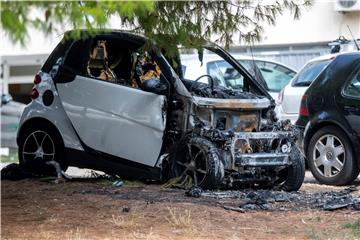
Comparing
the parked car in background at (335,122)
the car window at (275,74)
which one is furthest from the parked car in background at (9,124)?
the parked car in background at (335,122)

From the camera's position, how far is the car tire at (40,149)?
29.0 ft

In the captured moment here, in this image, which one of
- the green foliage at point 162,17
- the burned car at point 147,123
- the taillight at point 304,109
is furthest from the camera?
the taillight at point 304,109

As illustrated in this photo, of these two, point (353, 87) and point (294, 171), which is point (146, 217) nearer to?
point (294, 171)

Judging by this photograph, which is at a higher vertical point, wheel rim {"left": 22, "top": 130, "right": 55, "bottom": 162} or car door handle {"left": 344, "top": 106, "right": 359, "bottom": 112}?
car door handle {"left": 344, "top": 106, "right": 359, "bottom": 112}

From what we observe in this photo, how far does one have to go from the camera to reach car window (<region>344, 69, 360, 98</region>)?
9.40 m

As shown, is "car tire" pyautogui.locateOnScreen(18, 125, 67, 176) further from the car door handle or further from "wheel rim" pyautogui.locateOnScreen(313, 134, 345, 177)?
the car door handle

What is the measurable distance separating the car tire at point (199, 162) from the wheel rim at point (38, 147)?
165 cm

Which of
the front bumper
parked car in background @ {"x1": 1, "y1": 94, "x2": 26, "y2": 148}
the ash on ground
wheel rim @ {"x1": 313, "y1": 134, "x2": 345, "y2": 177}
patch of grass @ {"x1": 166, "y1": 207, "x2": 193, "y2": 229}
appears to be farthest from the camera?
parked car in background @ {"x1": 1, "y1": 94, "x2": 26, "y2": 148}

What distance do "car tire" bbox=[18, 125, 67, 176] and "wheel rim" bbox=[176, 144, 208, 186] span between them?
1.61m

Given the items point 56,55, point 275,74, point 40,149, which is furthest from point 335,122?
point 275,74

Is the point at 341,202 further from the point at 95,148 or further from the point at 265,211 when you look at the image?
the point at 95,148

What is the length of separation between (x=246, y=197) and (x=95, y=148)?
1.99 m

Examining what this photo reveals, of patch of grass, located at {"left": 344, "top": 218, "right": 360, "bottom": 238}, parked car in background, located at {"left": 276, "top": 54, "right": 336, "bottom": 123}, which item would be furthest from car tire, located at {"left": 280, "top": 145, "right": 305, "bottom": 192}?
parked car in background, located at {"left": 276, "top": 54, "right": 336, "bottom": 123}

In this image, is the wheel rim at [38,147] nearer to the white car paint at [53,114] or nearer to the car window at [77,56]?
the white car paint at [53,114]
